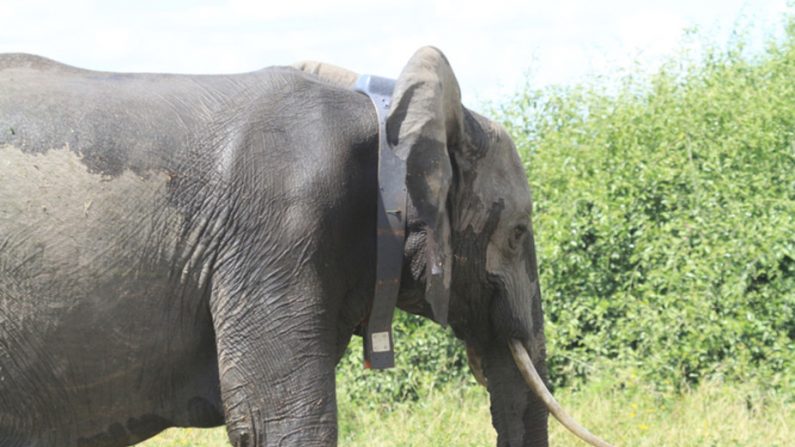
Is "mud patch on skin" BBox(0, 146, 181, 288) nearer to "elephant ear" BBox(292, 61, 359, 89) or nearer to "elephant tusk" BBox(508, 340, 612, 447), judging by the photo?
"elephant ear" BBox(292, 61, 359, 89)

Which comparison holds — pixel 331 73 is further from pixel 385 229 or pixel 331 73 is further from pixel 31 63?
pixel 31 63

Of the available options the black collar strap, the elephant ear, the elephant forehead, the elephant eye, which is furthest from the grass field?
the elephant ear

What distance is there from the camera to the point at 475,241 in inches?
224

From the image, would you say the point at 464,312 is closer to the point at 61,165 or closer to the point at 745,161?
the point at 61,165

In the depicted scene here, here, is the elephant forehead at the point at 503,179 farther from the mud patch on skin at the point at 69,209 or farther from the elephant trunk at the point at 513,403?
the mud patch on skin at the point at 69,209

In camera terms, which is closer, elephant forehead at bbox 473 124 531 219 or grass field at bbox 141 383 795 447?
elephant forehead at bbox 473 124 531 219

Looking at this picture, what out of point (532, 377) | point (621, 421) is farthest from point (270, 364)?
point (621, 421)

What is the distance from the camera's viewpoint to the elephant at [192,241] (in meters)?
4.76

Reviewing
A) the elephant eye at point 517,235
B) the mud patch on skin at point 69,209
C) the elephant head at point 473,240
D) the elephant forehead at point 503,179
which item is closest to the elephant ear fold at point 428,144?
the elephant head at point 473,240

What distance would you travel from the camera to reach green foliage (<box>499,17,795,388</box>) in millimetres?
9336

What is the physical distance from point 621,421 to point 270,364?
432 centimetres

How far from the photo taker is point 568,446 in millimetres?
8070

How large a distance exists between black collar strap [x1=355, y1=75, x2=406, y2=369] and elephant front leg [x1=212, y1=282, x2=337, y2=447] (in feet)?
1.14

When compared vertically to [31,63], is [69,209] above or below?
below
